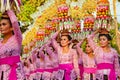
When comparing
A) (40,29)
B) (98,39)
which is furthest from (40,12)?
(98,39)

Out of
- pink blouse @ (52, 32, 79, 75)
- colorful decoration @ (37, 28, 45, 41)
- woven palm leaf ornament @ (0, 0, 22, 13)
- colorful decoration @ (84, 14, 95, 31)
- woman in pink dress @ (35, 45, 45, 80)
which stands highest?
woven palm leaf ornament @ (0, 0, 22, 13)

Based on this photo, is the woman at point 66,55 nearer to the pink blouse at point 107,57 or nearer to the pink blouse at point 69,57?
the pink blouse at point 69,57

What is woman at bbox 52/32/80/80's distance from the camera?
13.0m

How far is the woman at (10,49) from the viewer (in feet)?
26.7

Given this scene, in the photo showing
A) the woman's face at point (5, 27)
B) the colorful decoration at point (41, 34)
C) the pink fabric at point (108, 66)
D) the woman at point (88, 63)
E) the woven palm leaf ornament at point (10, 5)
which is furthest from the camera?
the colorful decoration at point (41, 34)

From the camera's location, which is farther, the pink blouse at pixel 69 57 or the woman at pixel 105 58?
the pink blouse at pixel 69 57

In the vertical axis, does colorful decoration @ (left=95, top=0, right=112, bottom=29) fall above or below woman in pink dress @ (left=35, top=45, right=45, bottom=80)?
above

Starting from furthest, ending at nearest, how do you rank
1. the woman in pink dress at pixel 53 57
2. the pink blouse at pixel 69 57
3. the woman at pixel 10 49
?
the woman in pink dress at pixel 53 57, the pink blouse at pixel 69 57, the woman at pixel 10 49

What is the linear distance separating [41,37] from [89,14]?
75.7 inches

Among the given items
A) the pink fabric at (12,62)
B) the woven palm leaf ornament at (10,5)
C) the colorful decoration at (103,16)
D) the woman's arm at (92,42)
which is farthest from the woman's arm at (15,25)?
the colorful decoration at (103,16)

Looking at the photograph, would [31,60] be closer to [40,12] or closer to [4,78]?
[40,12]

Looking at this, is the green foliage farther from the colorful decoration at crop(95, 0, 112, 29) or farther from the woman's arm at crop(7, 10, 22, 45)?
the woman's arm at crop(7, 10, 22, 45)

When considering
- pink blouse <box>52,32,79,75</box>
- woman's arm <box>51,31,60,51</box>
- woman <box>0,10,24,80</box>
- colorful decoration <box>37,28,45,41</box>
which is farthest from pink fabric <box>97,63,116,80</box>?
colorful decoration <box>37,28,45,41</box>

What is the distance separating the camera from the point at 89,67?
14.0 m
